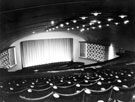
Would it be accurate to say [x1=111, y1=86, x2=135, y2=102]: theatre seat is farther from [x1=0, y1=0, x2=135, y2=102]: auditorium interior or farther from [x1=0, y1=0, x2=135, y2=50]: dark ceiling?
[x1=0, y1=0, x2=135, y2=50]: dark ceiling

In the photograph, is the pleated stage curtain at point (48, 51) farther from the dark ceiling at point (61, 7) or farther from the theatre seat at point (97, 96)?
the theatre seat at point (97, 96)

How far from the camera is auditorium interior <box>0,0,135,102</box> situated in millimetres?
2566

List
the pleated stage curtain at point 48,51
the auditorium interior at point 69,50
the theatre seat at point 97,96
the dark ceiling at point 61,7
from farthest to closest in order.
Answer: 1. the pleated stage curtain at point 48,51
2. the dark ceiling at point 61,7
3. the auditorium interior at point 69,50
4. the theatre seat at point 97,96

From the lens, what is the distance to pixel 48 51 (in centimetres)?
1262

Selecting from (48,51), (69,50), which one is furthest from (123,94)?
(48,51)

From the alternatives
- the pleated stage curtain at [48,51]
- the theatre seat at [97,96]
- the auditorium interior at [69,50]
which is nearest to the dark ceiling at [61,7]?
the auditorium interior at [69,50]

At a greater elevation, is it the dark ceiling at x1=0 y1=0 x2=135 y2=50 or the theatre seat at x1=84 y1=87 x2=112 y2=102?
the dark ceiling at x1=0 y1=0 x2=135 y2=50

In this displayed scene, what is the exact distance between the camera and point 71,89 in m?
2.78

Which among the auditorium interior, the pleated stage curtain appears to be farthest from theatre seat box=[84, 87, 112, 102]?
the pleated stage curtain

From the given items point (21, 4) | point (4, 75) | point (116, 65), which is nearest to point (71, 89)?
point (21, 4)

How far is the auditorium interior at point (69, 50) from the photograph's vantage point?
2.57 meters

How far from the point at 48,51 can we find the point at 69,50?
1.66 metres

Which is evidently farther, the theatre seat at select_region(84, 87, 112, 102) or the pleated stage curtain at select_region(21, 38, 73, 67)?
the pleated stage curtain at select_region(21, 38, 73, 67)

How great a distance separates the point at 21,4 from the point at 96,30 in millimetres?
6588
